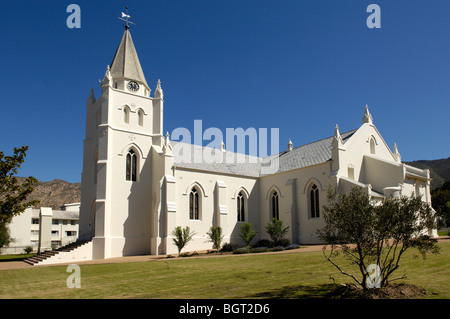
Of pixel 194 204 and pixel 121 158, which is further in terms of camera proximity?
pixel 194 204

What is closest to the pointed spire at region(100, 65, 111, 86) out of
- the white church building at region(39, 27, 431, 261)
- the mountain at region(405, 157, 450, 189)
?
the white church building at region(39, 27, 431, 261)

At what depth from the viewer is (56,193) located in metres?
132

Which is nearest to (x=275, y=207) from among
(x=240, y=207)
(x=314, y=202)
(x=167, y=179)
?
(x=240, y=207)

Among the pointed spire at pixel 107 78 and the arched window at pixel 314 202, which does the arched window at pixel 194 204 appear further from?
the pointed spire at pixel 107 78

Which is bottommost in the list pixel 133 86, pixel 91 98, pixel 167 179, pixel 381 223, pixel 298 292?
pixel 298 292

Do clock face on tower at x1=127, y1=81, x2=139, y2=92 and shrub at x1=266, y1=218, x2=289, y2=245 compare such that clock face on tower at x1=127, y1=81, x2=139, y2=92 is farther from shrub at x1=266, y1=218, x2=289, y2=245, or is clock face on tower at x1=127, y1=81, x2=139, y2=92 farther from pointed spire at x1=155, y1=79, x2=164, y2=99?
shrub at x1=266, y1=218, x2=289, y2=245

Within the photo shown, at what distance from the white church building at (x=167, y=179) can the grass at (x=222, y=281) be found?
1274cm

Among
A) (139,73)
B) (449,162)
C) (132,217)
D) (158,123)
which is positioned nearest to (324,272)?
(132,217)

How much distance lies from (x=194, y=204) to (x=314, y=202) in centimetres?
1194

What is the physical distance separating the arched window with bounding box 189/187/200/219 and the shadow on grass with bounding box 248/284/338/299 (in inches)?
970

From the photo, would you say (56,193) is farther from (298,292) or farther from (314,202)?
(298,292)

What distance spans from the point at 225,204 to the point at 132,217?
390 inches

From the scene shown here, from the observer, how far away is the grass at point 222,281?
12.1 meters

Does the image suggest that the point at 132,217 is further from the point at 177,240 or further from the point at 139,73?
the point at 139,73
